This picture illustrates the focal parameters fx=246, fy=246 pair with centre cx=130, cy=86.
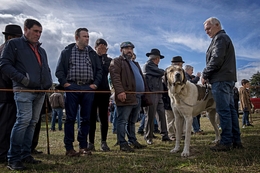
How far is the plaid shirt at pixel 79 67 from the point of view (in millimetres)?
4992

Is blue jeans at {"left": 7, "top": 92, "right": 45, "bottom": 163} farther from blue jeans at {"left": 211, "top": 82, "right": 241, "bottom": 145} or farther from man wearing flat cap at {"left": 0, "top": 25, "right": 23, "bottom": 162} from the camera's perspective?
blue jeans at {"left": 211, "top": 82, "right": 241, "bottom": 145}

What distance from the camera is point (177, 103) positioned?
5.07 metres

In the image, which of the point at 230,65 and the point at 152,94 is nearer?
the point at 230,65

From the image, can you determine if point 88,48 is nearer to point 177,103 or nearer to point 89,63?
point 89,63

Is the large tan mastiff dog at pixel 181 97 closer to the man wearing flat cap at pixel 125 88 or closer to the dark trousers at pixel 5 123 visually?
the man wearing flat cap at pixel 125 88

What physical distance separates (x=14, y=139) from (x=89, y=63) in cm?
208

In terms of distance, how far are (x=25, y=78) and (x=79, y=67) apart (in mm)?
1286

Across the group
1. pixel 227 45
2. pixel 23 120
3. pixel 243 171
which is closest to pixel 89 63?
pixel 23 120

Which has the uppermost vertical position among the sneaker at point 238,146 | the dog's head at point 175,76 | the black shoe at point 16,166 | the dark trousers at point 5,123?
the dog's head at point 175,76

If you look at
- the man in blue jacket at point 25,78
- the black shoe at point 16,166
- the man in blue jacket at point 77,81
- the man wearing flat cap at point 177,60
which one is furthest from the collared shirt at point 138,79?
the black shoe at point 16,166

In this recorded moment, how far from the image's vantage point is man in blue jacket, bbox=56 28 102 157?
16.3 ft

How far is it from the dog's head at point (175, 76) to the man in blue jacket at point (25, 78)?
93.0 inches

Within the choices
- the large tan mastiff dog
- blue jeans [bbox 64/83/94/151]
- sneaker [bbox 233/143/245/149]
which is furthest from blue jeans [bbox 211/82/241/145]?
blue jeans [bbox 64/83/94/151]

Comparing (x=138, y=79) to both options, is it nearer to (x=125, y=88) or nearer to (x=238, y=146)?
(x=125, y=88)
